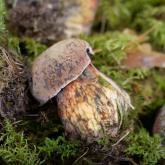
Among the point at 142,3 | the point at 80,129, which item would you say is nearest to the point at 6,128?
the point at 80,129

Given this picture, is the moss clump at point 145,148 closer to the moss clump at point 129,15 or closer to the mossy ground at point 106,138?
the mossy ground at point 106,138

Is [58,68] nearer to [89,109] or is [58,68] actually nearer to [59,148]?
[89,109]

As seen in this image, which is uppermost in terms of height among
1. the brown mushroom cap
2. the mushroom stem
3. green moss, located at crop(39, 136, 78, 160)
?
the brown mushroom cap

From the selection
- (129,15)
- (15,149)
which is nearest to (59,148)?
(15,149)

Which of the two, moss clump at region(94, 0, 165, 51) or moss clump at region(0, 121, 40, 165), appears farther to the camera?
moss clump at region(94, 0, 165, 51)

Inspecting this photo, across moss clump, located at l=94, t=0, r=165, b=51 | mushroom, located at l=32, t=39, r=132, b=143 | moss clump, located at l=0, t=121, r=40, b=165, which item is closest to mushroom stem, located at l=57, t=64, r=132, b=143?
mushroom, located at l=32, t=39, r=132, b=143

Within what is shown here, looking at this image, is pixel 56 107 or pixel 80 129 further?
pixel 56 107

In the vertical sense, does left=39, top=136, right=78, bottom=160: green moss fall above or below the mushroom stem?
below

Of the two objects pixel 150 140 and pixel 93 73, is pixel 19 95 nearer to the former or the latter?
pixel 93 73

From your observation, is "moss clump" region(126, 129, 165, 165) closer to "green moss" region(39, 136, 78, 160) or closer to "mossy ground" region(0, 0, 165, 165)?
"mossy ground" region(0, 0, 165, 165)
